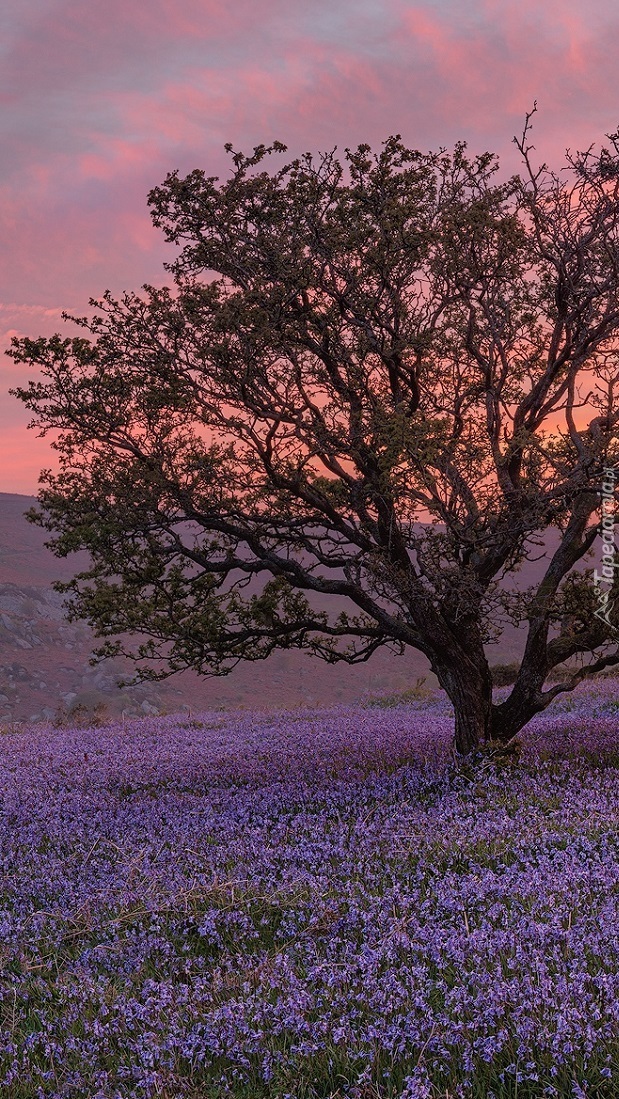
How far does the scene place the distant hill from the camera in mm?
46438

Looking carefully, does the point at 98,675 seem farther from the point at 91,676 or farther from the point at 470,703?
the point at 470,703

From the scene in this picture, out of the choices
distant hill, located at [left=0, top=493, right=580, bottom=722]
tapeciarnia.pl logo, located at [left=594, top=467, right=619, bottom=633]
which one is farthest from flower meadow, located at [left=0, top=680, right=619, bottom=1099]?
distant hill, located at [left=0, top=493, right=580, bottom=722]

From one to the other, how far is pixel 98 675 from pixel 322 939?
49.2 meters

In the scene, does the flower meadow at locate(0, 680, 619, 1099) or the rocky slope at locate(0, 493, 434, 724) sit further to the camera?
the rocky slope at locate(0, 493, 434, 724)

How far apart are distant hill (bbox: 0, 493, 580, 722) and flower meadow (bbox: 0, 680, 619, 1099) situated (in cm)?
3130

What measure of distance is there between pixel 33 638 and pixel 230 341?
2035 inches

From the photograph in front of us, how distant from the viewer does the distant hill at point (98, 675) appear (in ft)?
152

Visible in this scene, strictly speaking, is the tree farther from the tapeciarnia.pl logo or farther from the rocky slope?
the rocky slope

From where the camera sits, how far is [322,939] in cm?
525

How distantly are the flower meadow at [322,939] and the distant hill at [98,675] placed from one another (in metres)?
31.3

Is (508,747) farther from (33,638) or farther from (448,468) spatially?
(33,638)

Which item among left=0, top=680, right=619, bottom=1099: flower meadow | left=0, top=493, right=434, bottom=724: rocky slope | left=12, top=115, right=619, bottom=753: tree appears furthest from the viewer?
left=0, top=493, right=434, bottom=724: rocky slope

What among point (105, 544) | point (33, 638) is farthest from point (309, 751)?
point (33, 638)

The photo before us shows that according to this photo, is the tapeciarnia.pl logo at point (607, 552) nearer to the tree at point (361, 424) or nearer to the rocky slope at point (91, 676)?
the tree at point (361, 424)
